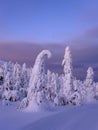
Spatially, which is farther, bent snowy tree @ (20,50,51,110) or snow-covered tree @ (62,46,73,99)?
snow-covered tree @ (62,46,73,99)

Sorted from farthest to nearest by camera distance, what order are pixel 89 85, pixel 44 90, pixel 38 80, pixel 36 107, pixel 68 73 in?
pixel 89 85 < pixel 68 73 < pixel 44 90 < pixel 38 80 < pixel 36 107

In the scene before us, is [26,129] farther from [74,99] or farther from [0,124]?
[74,99]

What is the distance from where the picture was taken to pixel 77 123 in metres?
21.3

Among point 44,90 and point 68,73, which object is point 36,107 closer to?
point 44,90

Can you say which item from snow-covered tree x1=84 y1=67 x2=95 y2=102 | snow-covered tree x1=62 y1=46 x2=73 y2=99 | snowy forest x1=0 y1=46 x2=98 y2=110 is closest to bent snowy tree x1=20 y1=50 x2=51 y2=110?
snowy forest x1=0 y1=46 x2=98 y2=110

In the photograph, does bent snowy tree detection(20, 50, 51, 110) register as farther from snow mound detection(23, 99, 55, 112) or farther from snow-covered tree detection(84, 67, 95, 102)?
snow-covered tree detection(84, 67, 95, 102)

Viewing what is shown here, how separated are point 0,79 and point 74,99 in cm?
2520

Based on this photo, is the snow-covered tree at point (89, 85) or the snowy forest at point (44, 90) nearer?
the snowy forest at point (44, 90)

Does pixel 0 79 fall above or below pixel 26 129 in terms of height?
above

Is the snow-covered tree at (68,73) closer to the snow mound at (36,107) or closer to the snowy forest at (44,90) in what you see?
the snowy forest at (44,90)

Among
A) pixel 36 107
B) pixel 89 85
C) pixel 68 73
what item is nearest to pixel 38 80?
pixel 36 107

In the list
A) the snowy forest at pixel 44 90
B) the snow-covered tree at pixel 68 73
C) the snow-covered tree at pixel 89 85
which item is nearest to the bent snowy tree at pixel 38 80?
the snowy forest at pixel 44 90

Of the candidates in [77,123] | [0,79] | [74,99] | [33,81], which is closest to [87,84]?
[0,79]

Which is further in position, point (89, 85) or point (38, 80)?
point (89, 85)
